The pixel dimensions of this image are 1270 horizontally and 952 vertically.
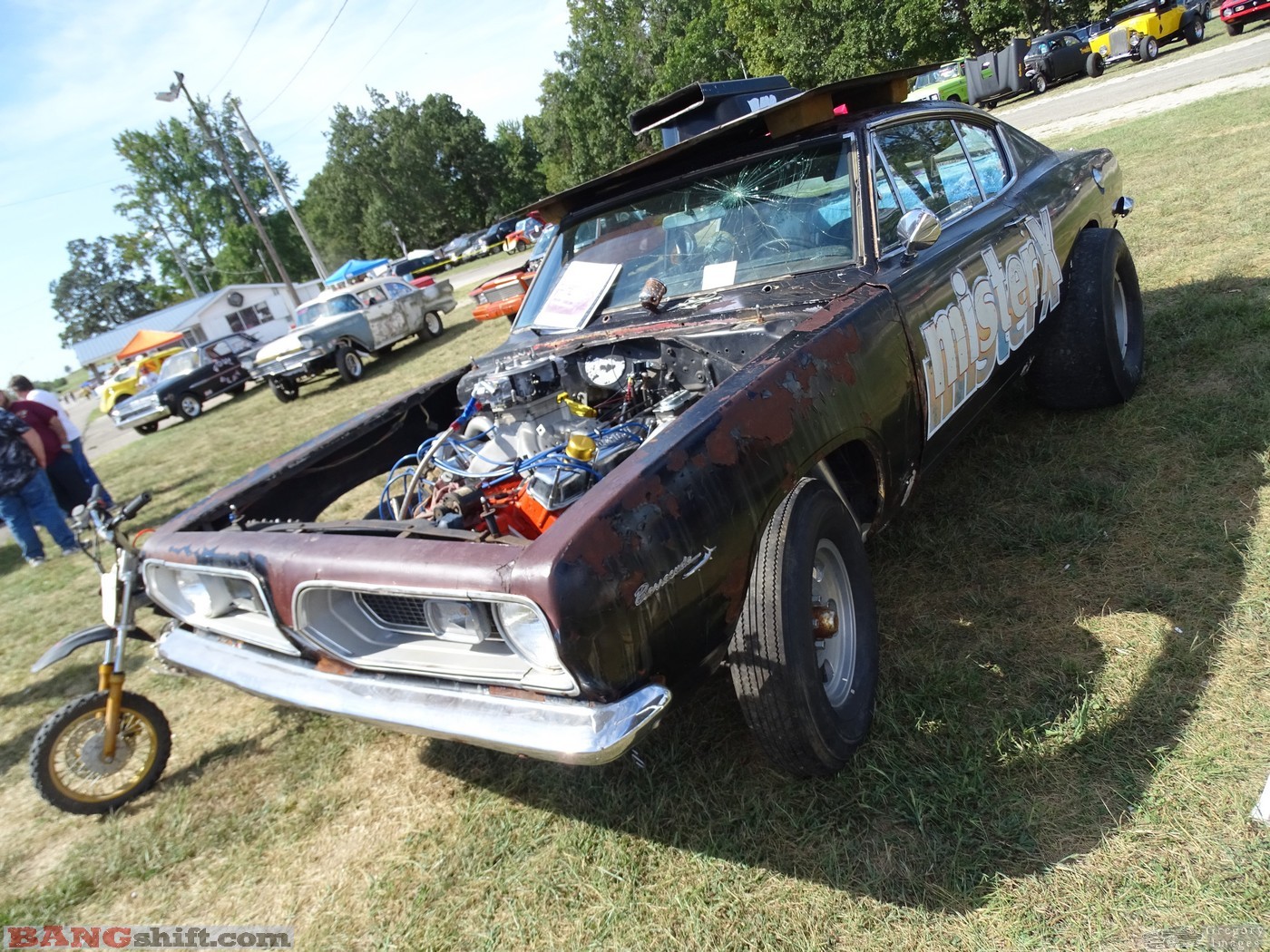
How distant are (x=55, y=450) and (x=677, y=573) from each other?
23.0 ft

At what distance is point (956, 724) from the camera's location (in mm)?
2338

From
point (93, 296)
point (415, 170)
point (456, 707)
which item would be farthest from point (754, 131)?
point (93, 296)

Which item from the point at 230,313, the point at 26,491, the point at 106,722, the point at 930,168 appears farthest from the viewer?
the point at 230,313

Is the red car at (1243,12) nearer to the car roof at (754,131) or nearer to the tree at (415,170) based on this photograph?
the car roof at (754,131)

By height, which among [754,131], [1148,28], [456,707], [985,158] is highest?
[754,131]

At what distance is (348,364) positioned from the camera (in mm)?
12820

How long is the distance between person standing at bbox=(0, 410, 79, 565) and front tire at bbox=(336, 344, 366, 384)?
6136mm

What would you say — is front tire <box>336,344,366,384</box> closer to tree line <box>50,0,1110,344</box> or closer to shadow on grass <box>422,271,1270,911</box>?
shadow on grass <box>422,271,1270,911</box>

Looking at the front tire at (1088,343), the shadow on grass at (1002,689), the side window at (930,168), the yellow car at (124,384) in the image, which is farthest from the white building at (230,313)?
the shadow on grass at (1002,689)

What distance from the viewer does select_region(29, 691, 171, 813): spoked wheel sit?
9.62 ft

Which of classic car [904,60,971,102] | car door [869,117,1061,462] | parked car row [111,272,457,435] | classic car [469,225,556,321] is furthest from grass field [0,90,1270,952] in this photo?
classic car [904,60,971,102]

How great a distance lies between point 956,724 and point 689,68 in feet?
143

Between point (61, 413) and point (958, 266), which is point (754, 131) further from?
point (61, 413)

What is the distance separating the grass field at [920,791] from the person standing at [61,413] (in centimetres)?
405
